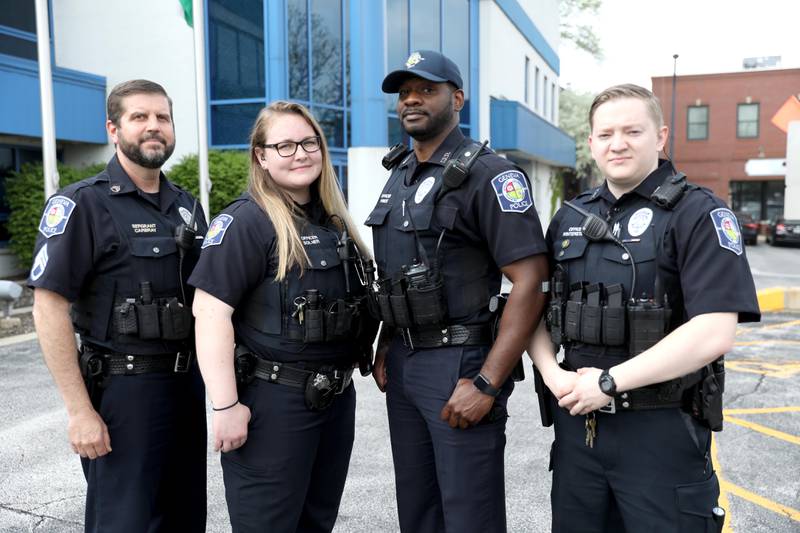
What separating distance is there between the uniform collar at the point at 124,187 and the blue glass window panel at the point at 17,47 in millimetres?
12129

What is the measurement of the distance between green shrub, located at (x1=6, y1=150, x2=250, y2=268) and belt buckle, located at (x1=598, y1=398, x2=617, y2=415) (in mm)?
9868

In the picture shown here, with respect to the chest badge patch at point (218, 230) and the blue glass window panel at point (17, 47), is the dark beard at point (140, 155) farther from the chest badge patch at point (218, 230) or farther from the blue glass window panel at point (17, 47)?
the blue glass window panel at point (17, 47)

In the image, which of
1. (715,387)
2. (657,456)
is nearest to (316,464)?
(657,456)

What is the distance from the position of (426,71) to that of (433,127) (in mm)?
223

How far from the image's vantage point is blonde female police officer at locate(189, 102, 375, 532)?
250cm

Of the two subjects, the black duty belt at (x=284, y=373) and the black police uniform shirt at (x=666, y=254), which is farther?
the black duty belt at (x=284, y=373)

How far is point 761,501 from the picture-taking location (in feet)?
12.4

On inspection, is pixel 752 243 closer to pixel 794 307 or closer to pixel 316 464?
pixel 794 307

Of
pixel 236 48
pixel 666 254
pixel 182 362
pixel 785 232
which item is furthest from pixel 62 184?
pixel 785 232

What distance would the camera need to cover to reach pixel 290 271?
260cm

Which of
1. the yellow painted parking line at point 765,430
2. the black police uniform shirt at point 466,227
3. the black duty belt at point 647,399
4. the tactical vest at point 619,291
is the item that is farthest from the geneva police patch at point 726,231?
the yellow painted parking line at point 765,430

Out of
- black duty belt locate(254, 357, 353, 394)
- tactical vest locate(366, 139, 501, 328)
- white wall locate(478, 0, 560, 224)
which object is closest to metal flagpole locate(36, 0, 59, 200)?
black duty belt locate(254, 357, 353, 394)

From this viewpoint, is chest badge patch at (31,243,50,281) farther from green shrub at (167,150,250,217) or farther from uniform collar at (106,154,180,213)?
green shrub at (167,150,250,217)

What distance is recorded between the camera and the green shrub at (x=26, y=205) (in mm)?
12148
